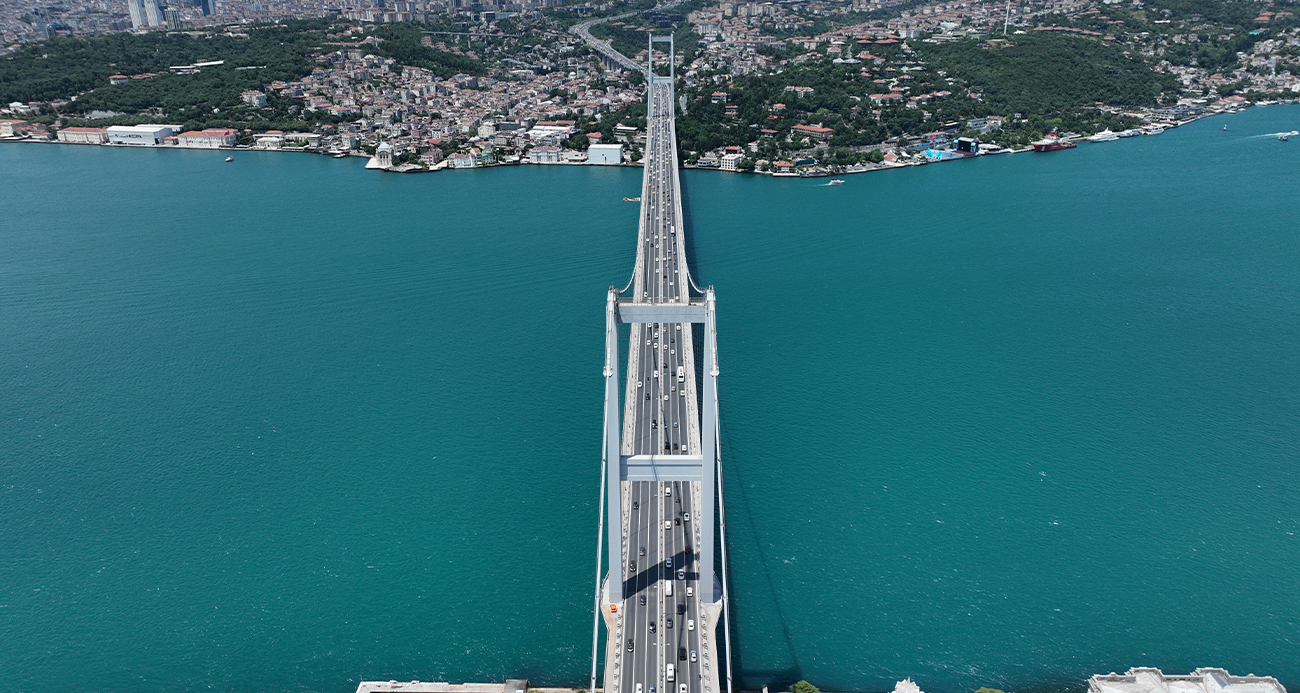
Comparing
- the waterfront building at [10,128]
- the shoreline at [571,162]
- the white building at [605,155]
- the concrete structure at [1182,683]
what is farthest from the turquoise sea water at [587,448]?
the waterfront building at [10,128]

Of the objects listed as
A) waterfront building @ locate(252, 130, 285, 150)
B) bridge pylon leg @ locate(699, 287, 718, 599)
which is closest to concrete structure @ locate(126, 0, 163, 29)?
waterfront building @ locate(252, 130, 285, 150)

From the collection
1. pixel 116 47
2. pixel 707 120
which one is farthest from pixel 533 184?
pixel 116 47

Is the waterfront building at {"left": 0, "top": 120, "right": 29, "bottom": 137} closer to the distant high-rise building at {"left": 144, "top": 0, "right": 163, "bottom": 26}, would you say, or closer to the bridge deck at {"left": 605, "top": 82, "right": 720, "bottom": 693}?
the bridge deck at {"left": 605, "top": 82, "right": 720, "bottom": 693}

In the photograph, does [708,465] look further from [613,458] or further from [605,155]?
[605,155]

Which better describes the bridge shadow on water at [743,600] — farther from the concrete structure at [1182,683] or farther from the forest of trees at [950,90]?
the forest of trees at [950,90]

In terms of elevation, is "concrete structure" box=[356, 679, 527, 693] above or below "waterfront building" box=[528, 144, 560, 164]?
below

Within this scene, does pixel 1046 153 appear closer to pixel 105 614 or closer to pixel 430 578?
pixel 430 578
